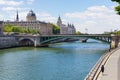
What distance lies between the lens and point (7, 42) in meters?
82.8

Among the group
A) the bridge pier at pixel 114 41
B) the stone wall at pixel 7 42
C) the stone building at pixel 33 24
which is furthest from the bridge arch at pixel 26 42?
the stone building at pixel 33 24

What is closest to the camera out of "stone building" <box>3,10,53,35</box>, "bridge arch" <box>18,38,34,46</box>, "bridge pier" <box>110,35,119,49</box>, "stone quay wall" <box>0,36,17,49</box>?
"bridge pier" <box>110,35,119,49</box>

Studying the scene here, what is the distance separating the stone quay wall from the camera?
7900 cm

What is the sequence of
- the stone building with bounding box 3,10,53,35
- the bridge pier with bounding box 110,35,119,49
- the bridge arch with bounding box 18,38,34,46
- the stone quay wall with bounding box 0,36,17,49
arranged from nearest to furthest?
the bridge pier with bounding box 110,35,119,49 < the stone quay wall with bounding box 0,36,17,49 < the bridge arch with bounding box 18,38,34,46 < the stone building with bounding box 3,10,53,35

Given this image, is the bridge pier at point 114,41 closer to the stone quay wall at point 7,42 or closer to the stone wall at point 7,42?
the stone quay wall at point 7,42

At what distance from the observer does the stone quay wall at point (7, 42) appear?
7900 cm

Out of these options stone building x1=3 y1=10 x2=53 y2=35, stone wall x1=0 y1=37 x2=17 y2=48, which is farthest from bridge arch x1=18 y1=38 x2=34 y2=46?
stone building x1=3 y1=10 x2=53 y2=35

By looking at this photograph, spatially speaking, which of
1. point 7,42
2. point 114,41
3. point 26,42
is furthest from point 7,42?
point 114,41

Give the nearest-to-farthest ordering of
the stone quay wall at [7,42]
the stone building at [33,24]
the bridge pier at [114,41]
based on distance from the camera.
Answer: the bridge pier at [114,41] < the stone quay wall at [7,42] < the stone building at [33,24]

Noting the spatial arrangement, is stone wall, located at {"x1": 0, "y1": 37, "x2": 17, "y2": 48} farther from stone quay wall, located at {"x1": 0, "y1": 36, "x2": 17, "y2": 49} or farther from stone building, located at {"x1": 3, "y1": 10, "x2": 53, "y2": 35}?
stone building, located at {"x1": 3, "y1": 10, "x2": 53, "y2": 35}

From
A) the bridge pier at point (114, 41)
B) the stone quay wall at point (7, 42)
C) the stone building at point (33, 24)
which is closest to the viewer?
the bridge pier at point (114, 41)

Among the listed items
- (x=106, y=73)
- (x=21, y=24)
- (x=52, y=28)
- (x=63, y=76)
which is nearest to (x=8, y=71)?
(x=63, y=76)

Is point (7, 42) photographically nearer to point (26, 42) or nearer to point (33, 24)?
point (26, 42)

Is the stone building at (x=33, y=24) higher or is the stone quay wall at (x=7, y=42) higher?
the stone building at (x=33, y=24)
